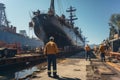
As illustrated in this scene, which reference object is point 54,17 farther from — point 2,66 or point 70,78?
point 70,78

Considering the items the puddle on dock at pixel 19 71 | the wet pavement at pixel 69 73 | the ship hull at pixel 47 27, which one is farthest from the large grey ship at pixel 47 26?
the wet pavement at pixel 69 73

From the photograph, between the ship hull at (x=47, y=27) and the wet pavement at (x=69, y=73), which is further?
the ship hull at (x=47, y=27)

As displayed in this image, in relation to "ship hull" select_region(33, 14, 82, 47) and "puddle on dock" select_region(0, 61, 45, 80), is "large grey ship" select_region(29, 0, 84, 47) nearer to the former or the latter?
"ship hull" select_region(33, 14, 82, 47)

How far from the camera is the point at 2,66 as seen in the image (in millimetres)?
15914

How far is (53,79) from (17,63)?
361 inches

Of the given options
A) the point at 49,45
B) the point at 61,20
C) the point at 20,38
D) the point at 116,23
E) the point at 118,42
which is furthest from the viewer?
the point at 20,38

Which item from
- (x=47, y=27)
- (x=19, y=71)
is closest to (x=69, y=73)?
(x=19, y=71)

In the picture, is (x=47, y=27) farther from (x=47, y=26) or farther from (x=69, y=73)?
(x=69, y=73)

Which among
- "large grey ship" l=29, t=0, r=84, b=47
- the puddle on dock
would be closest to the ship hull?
"large grey ship" l=29, t=0, r=84, b=47

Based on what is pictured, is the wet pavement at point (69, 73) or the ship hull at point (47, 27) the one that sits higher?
the ship hull at point (47, 27)

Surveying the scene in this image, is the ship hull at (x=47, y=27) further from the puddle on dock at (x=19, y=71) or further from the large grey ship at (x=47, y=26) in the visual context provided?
the puddle on dock at (x=19, y=71)

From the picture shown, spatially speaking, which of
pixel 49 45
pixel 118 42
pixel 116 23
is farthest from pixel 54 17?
pixel 116 23

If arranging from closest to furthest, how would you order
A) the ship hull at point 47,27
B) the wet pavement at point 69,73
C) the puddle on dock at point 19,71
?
1. the wet pavement at point 69,73
2. the puddle on dock at point 19,71
3. the ship hull at point 47,27

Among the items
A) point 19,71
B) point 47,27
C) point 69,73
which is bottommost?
point 19,71
